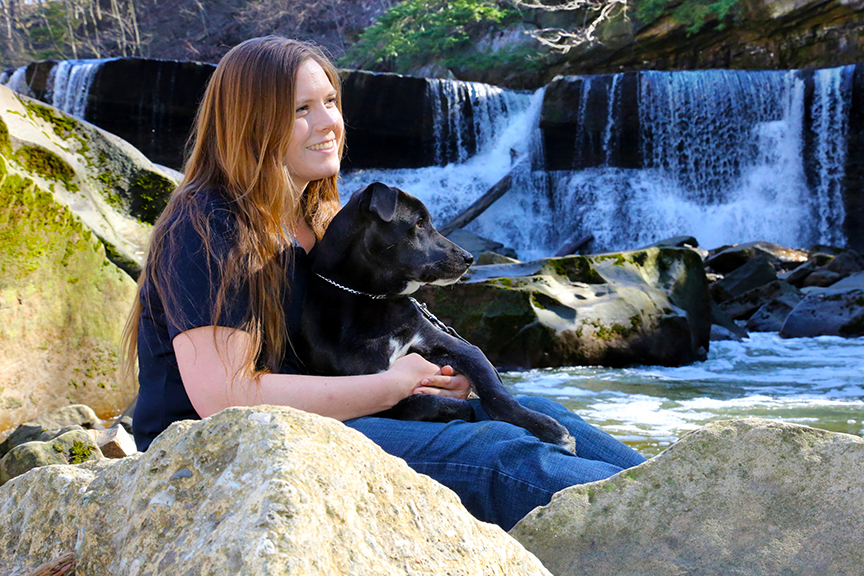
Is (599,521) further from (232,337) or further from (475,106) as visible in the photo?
(475,106)

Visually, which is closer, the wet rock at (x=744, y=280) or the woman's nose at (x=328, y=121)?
the woman's nose at (x=328, y=121)

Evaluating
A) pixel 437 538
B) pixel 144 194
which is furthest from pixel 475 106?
pixel 437 538

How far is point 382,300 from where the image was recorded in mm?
2574

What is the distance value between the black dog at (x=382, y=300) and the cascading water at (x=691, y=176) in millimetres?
14186

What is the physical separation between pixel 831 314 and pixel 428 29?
57.1 feet

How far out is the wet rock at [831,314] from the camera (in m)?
8.65

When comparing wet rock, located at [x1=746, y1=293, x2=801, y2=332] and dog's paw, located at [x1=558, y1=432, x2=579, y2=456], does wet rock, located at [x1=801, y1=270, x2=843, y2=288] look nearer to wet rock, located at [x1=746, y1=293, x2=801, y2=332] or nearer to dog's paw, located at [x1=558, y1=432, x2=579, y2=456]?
wet rock, located at [x1=746, y1=293, x2=801, y2=332]

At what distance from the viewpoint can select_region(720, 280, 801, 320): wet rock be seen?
1025 centimetres

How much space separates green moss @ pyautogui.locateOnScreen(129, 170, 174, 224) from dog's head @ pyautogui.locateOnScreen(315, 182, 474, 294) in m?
3.66

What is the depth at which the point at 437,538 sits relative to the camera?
121 centimetres

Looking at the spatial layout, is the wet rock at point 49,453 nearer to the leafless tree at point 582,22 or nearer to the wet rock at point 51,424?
the wet rock at point 51,424

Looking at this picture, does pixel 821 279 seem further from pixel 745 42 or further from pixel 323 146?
pixel 745 42

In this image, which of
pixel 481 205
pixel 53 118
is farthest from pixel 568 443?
pixel 481 205

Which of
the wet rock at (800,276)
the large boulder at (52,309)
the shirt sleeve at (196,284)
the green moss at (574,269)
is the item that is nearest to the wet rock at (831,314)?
the wet rock at (800,276)
